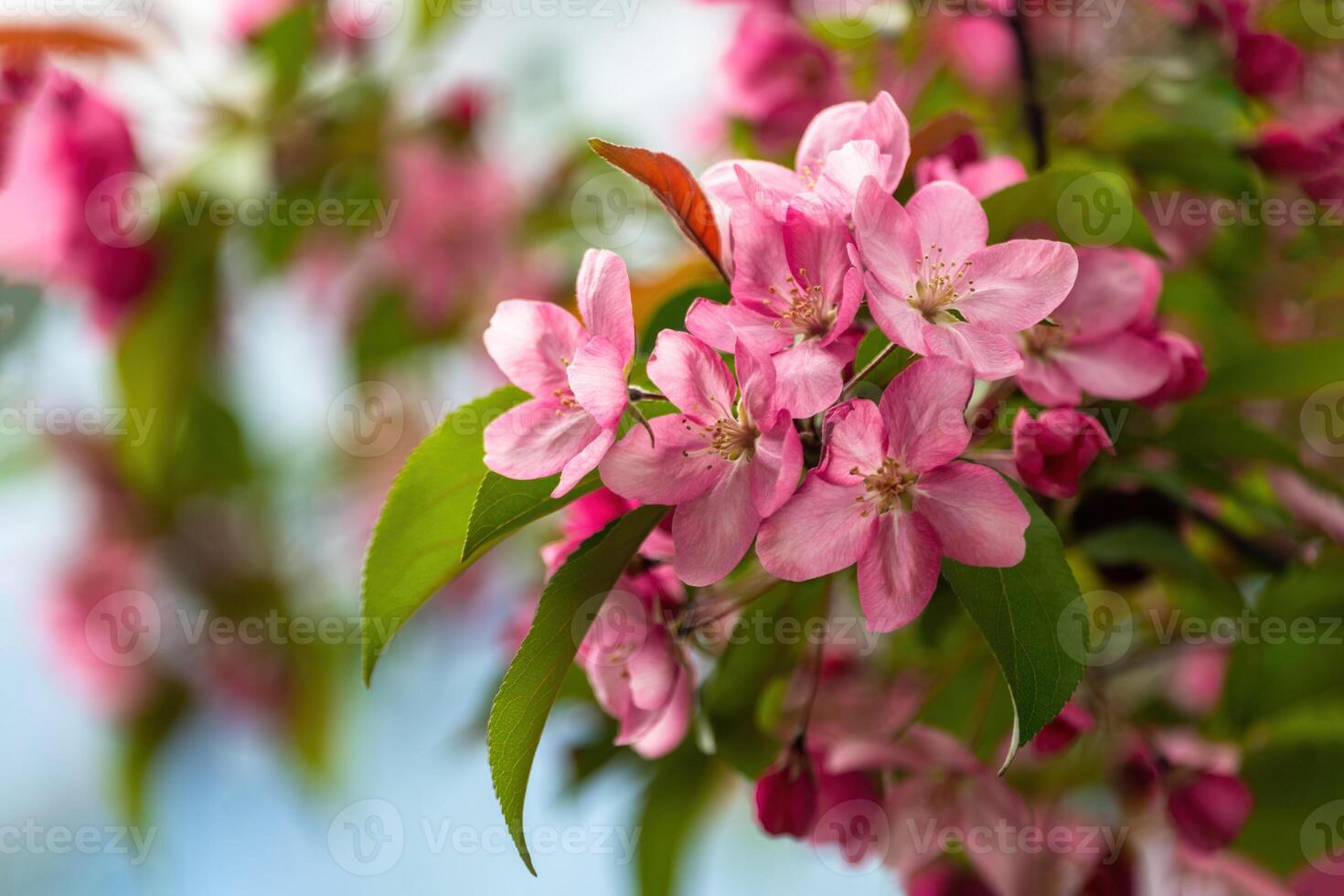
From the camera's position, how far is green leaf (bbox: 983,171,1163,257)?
1.78 ft

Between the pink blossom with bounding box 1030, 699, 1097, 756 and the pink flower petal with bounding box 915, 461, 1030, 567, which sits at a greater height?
the pink flower petal with bounding box 915, 461, 1030, 567

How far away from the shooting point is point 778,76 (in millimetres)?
820

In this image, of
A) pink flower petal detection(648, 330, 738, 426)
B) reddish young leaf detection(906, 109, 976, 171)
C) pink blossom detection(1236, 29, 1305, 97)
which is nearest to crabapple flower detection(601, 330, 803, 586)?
pink flower petal detection(648, 330, 738, 426)

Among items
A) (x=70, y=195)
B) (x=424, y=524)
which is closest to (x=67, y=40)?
(x=70, y=195)

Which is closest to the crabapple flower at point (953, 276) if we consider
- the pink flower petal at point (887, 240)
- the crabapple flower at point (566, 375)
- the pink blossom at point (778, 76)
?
the pink flower petal at point (887, 240)

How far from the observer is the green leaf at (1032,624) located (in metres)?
0.46

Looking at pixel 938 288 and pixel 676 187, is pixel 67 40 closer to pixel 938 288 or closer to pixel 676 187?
pixel 676 187

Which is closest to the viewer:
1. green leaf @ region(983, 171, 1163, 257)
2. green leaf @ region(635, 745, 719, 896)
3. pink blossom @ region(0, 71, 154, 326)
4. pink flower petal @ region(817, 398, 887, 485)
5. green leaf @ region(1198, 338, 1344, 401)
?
pink flower petal @ region(817, 398, 887, 485)

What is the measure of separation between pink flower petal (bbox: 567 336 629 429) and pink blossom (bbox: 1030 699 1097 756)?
11.0 inches

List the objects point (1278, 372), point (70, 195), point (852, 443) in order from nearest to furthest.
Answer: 1. point (852, 443)
2. point (1278, 372)
3. point (70, 195)

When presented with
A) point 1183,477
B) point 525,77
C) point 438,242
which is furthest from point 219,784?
point 1183,477

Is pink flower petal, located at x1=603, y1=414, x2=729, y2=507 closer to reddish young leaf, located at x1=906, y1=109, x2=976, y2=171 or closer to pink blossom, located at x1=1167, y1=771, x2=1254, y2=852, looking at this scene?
reddish young leaf, located at x1=906, y1=109, x2=976, y2=171

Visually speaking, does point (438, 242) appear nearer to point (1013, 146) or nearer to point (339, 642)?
point (339, 642)

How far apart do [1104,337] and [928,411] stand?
0.54 feet
